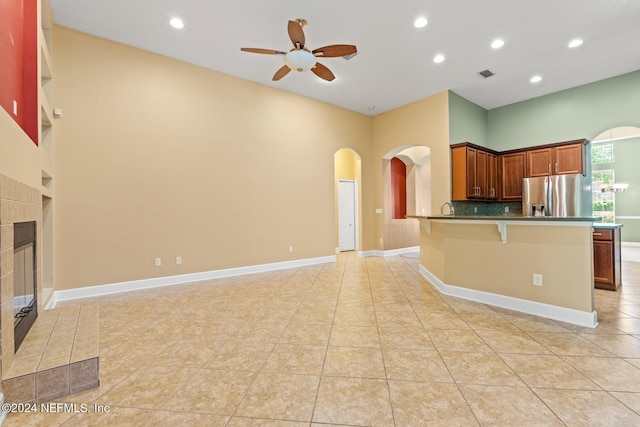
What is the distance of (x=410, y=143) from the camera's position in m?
6.40

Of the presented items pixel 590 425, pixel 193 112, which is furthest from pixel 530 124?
pixel 193 112

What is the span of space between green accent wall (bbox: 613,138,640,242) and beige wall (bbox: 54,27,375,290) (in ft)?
28.0

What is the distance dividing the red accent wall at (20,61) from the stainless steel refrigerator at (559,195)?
7.68m

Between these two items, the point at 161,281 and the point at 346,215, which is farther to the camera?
the point at 346,215

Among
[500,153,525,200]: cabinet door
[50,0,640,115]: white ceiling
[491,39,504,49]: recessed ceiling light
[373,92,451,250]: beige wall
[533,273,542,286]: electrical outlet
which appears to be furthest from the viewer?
[500,153,525,200]: cabinet door

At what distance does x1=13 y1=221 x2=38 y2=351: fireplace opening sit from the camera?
1959mm

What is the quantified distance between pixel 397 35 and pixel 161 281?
5.04 meters

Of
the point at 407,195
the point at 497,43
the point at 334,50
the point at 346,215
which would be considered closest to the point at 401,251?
the point at 407,195

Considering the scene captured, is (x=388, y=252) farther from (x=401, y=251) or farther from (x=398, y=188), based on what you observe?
(x=398, y=188)

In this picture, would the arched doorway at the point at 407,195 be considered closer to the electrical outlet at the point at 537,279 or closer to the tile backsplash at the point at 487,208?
the tile backsplash at the point at 487,208

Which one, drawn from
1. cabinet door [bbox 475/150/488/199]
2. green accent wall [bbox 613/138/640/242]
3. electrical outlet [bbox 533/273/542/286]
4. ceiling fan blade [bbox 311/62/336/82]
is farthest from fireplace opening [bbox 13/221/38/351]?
green accent wall [bbox 613/138/640/242]

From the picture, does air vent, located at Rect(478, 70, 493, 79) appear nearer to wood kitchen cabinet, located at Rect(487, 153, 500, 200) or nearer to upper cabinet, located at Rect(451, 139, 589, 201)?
upper cabinet, located at Rect(451, 139, 589, 201)

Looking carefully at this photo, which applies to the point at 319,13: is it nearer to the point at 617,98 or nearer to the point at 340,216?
the point at 340,216

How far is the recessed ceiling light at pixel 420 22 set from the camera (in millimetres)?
3599
